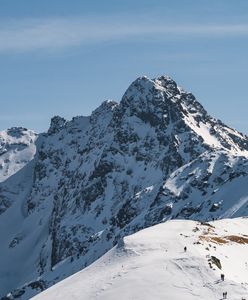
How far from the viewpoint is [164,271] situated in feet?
173

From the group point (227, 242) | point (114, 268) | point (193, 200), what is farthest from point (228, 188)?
point (114, 268)

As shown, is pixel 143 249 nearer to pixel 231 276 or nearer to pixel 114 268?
pixel 114 268

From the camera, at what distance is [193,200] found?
190 metres

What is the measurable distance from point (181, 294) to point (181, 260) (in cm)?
692

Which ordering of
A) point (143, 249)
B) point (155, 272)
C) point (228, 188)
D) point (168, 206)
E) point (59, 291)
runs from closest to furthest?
point (155, 272) < point (59, 291) < point (143, 249) < point (228, 188) < point (168, 206)

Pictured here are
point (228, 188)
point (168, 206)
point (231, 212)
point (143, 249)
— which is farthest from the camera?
point (168, 206)

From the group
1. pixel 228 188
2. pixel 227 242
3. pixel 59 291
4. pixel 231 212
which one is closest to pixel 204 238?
pixel 227 242

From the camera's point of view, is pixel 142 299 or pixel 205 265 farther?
pixel 205 265

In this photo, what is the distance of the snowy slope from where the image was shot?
160 ft

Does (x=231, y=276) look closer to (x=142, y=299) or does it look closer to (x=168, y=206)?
(x=142, y=299)

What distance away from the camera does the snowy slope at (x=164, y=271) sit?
Result: 48844 millimetres

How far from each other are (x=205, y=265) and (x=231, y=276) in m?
2.10

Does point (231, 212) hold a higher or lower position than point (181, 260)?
lower

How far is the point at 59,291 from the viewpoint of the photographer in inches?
2201
